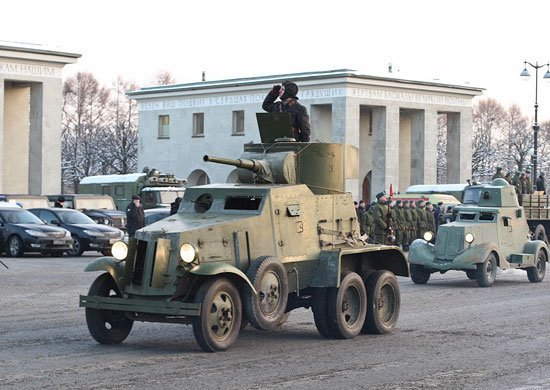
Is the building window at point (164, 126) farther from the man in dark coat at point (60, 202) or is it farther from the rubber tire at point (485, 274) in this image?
the rubber tire at point (485, 274)

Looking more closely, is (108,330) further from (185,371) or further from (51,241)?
(51,241)

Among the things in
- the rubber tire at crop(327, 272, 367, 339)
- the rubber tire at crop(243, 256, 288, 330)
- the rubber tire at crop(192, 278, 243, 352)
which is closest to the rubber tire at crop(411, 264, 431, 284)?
the rubber tire at crop(327, 272, 367, 339)

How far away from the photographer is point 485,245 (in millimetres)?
24391

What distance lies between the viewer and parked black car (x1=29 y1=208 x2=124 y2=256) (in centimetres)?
3347

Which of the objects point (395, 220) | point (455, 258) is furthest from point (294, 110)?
point (395, 220)

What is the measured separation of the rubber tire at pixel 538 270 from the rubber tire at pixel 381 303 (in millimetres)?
11023

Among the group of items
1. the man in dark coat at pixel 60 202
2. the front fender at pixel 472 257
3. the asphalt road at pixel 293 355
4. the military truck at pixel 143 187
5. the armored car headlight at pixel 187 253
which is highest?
the military truck at pixel 143 187

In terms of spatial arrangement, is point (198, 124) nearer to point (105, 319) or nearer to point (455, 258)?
point (455, 258)

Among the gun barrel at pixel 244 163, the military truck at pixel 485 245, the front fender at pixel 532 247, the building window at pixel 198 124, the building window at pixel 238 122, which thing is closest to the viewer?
the gun barrel at pixel 244 163

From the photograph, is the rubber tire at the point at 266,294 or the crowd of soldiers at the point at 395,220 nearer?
the rubber tire at the point at 266,294

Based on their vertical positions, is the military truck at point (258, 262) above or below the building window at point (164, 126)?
below

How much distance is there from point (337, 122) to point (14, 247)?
2863cm

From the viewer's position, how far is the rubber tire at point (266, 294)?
→ 13188 millimetres

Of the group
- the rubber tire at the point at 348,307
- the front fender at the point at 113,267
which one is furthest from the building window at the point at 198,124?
the front fender at the point at 113,267
